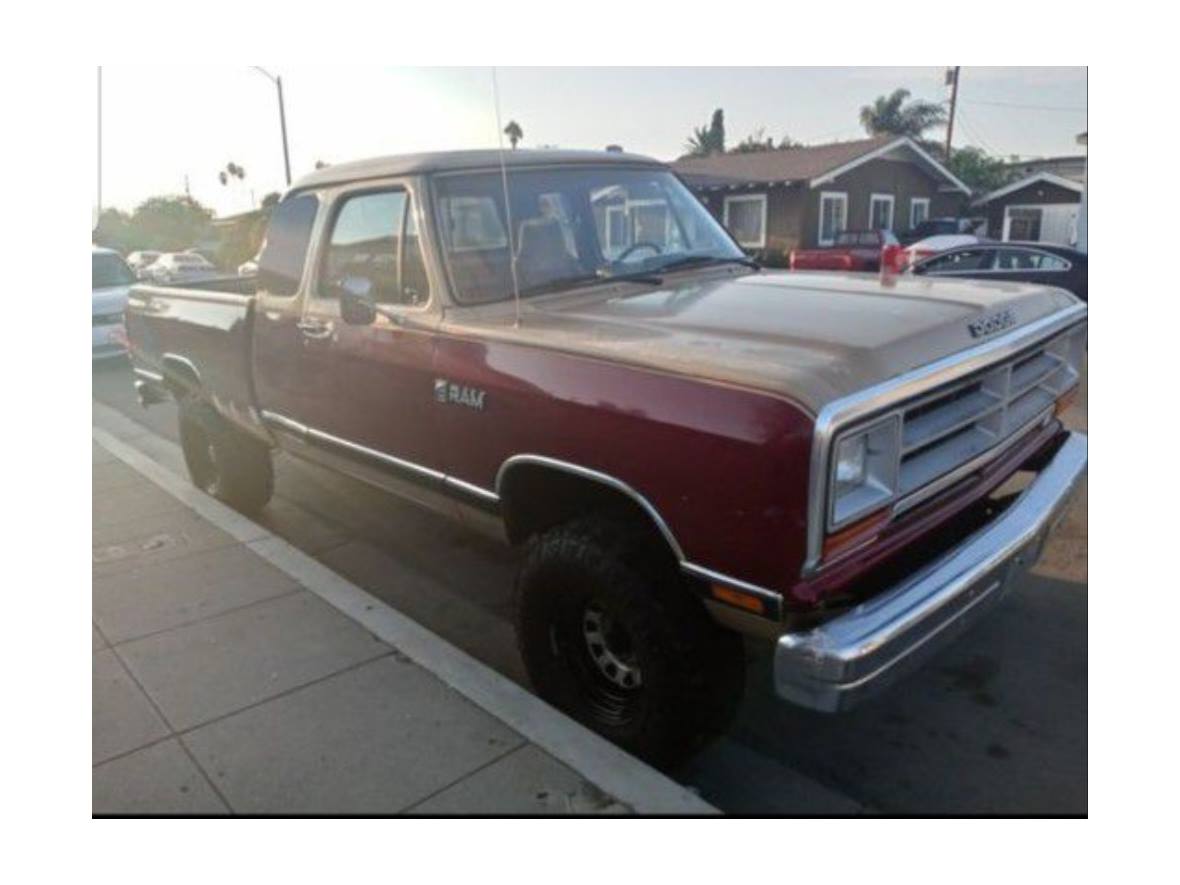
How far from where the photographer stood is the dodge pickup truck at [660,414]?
224 cm

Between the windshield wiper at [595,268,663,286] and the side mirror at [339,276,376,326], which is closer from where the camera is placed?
the side mirror at [339,276,376,326]

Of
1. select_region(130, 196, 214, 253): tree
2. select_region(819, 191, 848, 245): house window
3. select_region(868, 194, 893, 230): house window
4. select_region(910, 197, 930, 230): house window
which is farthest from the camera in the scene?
select_region(910, 197, 930, 230): house window

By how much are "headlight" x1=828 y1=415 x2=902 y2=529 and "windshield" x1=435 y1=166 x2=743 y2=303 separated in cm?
148

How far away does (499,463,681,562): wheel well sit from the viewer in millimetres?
2537

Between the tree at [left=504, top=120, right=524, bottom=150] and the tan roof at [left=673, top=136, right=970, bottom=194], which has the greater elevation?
the tan roof at [left=673, top=136, right=970, bottom=194]

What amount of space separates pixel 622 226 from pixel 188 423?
3.12 metres

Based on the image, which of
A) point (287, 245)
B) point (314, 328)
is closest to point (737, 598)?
point (314, 328)

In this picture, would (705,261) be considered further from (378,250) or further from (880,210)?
(880,210)

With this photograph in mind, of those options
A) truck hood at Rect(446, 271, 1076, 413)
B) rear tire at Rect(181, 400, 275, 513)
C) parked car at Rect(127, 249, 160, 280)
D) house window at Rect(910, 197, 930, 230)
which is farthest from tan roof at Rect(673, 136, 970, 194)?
truck hood at Rect(446, 271, 1076, 413)

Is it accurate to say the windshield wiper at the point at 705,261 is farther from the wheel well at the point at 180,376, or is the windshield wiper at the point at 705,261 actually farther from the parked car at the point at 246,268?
the parked car at the point at 246,268

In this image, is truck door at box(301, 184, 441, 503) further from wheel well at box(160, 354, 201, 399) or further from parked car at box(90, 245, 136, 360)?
parked car at box(90, 245, 136, 360)

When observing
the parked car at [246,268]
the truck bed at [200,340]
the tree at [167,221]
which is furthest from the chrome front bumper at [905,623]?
the parked car at [246,268]

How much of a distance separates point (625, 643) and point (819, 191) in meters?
18.2

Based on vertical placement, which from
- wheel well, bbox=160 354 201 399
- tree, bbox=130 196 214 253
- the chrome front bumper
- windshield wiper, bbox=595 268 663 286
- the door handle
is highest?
tree, bbox=130 196 214 253
